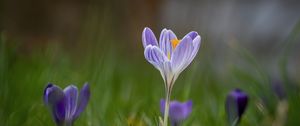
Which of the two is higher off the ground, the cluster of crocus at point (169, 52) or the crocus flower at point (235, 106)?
the cluster of crocus at point (169, 52)

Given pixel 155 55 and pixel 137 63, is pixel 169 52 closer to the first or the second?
pixel 155 55

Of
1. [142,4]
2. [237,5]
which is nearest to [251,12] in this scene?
[237,5]

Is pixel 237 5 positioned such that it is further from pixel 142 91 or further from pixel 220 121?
pixel 220 121

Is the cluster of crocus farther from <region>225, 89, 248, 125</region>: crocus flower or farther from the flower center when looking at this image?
<region>225, 89, 248, 125</region>: crocus flower

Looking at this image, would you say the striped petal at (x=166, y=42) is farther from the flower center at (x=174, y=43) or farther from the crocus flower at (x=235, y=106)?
the crocus flower at (x=235, y=106)

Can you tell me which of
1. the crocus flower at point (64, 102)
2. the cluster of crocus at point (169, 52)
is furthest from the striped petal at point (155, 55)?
the crocus flower at point (64, 102)

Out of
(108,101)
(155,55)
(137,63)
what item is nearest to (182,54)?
(155,55)

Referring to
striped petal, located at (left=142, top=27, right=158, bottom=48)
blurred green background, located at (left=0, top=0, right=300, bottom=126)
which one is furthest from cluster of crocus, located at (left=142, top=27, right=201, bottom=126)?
blurred green background, located at (left=0, top=0, right=300, bottom=126)
